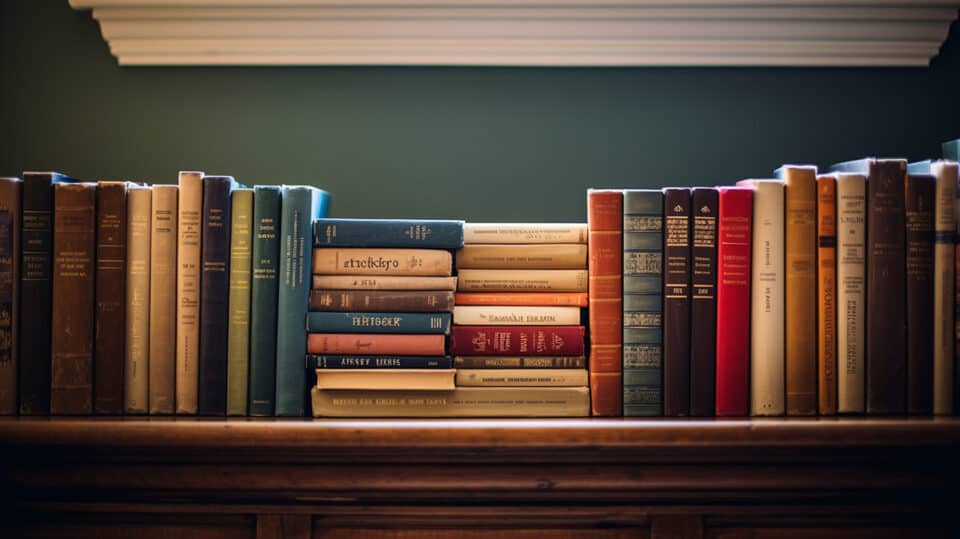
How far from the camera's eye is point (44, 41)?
1.15 metres

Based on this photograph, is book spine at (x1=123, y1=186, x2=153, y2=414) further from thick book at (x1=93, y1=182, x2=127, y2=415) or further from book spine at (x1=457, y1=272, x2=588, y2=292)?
book spine at (x1=457, y1=272, x2=588, y2=292)

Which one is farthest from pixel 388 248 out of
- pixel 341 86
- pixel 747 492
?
pixel 747 492

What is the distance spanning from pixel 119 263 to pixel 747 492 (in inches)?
31.7

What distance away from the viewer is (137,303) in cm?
86

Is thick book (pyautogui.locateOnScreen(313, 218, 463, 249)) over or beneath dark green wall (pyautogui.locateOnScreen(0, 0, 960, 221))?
beneath

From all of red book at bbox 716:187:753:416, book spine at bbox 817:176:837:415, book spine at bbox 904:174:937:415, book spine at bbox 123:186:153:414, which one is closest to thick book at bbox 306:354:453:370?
book spine at bbox 123:186:153:414

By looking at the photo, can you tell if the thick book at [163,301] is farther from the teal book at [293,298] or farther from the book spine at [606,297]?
the book spine at [606,297]

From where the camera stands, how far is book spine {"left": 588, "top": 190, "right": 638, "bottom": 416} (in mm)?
867

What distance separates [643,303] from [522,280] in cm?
16

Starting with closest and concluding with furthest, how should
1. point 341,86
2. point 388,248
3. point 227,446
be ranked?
1. point 227,446
2. point 388,248
3. point 341,86

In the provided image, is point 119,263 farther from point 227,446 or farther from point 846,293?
point 846,293

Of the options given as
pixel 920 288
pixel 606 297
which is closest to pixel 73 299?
pixel 606 297

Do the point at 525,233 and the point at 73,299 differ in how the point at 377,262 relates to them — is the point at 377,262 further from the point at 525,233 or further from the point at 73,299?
the point at 73,299

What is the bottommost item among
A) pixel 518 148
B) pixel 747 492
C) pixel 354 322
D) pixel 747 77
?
pixel 747 492
